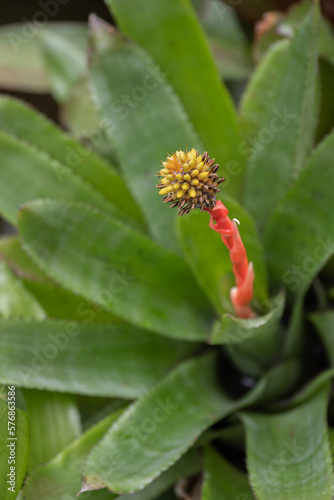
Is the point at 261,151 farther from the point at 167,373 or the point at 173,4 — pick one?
the point at 167,373

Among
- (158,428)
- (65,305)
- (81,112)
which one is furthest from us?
(81,112)

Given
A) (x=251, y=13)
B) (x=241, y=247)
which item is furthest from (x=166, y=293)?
(x=251, y=13)

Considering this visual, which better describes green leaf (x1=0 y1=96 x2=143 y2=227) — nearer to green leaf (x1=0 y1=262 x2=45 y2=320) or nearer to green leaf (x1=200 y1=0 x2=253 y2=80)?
green leaf (x1=0 y1=262 x2=45 y2=320)

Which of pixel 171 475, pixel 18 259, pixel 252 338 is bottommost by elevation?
pixel 171 475

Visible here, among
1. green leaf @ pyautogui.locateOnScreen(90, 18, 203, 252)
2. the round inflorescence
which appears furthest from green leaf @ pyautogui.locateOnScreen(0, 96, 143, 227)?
the round inflorescence

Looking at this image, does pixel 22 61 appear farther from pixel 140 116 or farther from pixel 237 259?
pixel 237 259

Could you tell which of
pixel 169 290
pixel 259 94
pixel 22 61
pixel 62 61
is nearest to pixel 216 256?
pixel 169 290
